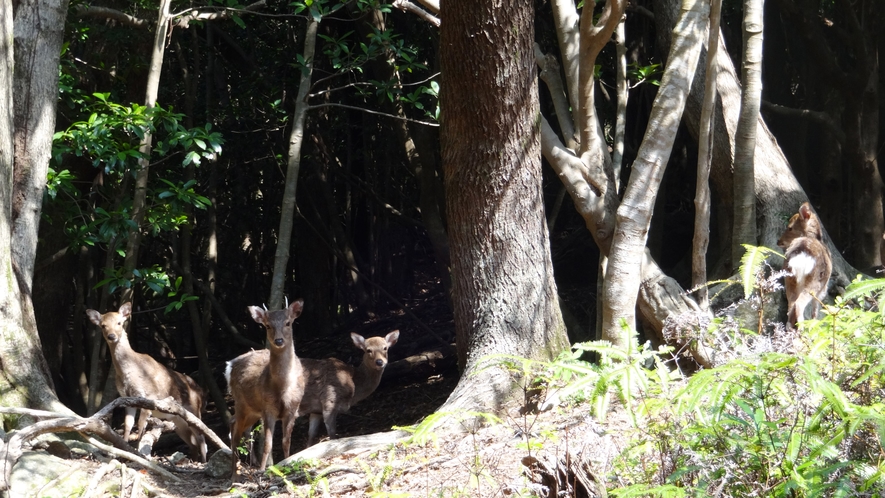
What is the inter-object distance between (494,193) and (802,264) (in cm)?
327

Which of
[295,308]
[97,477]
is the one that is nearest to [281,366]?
[295,308]

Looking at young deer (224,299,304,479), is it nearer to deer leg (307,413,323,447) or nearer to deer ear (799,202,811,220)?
deer leg (307,413,323,447)

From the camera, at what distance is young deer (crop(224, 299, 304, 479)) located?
8.32 metres

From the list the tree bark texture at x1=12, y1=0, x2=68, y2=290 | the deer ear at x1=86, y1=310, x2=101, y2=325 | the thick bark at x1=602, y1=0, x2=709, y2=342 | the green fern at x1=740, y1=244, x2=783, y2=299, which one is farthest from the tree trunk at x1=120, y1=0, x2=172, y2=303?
the green fern at x1=740, y1=244, x2=783, y2=299

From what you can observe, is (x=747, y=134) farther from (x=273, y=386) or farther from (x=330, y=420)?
(x=330, y=420)

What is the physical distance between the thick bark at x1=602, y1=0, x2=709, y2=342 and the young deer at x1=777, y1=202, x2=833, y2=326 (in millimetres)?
1735

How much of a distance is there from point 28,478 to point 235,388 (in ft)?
10.6

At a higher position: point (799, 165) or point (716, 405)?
point (799, 165)

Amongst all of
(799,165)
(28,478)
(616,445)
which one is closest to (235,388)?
(28,478)

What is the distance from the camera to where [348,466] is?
5.86 m

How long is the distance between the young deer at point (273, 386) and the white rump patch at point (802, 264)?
16.0 ft

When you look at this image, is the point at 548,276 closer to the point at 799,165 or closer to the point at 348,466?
the point at 348,466

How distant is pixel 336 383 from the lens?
34.2ft

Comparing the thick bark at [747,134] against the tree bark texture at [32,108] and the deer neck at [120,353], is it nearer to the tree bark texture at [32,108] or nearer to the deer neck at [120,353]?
the tree bark texture at [32,108]
